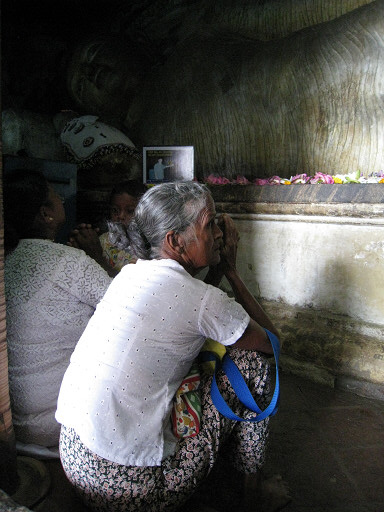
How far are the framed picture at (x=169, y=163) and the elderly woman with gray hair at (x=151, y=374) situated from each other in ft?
6.38

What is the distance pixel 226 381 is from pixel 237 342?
191 millimetres

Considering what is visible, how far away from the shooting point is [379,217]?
2.88m

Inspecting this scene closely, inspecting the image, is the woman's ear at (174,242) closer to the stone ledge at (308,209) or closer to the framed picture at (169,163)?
the stone ledge at (308,209)

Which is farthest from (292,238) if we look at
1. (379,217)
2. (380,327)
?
(380,327)

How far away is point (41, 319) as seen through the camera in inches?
71.9

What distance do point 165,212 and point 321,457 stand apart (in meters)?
1.45

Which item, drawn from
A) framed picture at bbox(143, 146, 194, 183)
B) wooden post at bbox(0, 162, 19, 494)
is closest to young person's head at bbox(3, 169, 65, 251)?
wooden post at bbox(0, 162, 19, 494)

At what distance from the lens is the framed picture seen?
3.57 m

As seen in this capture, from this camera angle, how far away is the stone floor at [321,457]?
1833 millimetres

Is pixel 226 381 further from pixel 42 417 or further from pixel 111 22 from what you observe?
pixel 111 22

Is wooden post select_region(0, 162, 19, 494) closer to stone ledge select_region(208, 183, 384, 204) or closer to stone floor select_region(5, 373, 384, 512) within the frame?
stone floor select_region(5, 373, 384, 512)

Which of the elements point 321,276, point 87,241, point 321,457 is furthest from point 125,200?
point 321,457

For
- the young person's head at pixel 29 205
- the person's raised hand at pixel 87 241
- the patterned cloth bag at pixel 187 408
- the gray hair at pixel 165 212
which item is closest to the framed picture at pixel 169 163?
the person's raised hand at pixel 87 241

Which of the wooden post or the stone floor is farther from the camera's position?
the stone floor
